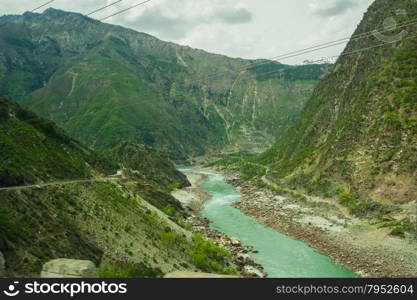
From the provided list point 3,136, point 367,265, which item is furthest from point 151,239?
point 367,265

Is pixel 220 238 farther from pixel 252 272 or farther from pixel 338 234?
pixel 338 234

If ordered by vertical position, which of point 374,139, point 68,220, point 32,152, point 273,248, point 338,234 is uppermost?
point 32,152

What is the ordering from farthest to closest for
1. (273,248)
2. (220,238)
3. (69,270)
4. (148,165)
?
1. (148,165)
2. (220,238)
3. (273,248)
4. (69,270)

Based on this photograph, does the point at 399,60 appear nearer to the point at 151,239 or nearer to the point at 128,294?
the point at 151,239

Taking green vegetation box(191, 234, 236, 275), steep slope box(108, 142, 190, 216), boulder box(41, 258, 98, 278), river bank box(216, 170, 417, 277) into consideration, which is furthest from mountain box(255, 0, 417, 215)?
boulder box(41, 258, 98, 278)

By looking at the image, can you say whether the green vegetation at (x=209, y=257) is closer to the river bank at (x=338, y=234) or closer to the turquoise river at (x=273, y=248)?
the turquoise river at (x=273, y=248)

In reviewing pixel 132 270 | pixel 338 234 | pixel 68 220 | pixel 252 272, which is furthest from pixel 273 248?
pixel 68 220
